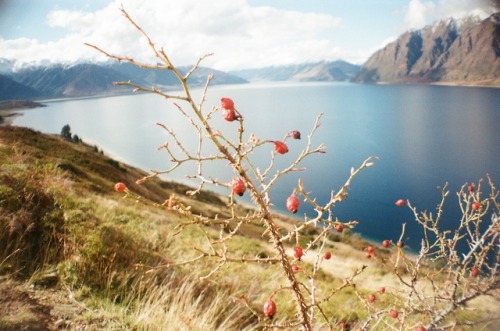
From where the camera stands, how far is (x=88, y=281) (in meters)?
4.00

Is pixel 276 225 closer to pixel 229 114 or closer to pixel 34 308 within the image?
pixel 229 114

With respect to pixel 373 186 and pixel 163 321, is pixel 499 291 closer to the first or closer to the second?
pixel 163 321

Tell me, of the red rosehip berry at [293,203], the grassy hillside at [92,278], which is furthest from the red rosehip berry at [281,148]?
the grassy hillside at [92,278]

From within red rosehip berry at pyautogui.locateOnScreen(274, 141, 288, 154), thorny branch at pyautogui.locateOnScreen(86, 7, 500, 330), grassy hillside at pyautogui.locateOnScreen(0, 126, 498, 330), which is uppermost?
red rosehip berry at pyautogui.locateOnScreen(274, 141, 288, 154)

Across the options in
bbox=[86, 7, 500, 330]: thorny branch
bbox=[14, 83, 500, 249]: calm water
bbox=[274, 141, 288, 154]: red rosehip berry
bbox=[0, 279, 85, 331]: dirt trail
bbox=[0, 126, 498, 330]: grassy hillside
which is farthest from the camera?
bbox=[14, 83, 500, 249]: calm water

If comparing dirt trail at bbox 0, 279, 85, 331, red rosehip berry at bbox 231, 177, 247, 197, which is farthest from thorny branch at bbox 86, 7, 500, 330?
dirt trail at bbox 0, 279, 85, 331

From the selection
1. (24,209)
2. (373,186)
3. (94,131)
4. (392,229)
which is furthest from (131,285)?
(94,131)

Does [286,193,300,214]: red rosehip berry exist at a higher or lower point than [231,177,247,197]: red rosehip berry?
lower

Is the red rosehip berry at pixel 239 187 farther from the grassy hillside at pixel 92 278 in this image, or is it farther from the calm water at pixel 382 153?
the calm water at pixel 382 153

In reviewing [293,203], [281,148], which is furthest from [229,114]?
[293,203]

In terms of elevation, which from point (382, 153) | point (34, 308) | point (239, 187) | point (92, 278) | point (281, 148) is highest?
point (281, 148)

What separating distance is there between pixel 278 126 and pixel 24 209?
272 feet

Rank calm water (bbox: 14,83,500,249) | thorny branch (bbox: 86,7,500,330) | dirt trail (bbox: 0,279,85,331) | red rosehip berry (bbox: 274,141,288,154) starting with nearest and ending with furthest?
1. thorny branch (bbox: 86,7,500,330)
2. red rosehip berry (bbox: 274,141,288,154)
3. dirt trail (bbox: 0,279,85,331)
4. calm water (bbox: 14,83,500,249)

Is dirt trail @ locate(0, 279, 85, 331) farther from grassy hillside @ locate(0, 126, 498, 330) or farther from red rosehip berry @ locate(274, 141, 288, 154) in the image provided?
red rosehip berry @ locate(274, 141, 288, 154)
